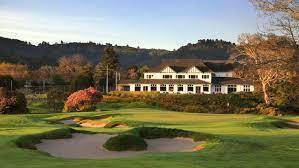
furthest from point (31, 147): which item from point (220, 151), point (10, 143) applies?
point (220, 151)

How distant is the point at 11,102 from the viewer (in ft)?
202

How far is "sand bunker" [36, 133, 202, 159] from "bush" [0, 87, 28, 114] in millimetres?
32653

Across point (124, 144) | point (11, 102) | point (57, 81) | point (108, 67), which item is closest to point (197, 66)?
point (108, 67)

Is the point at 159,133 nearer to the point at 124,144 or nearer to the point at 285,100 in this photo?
the point at 124,144

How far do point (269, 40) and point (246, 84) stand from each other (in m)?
93.7

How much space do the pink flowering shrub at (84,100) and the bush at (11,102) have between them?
8.29 meters

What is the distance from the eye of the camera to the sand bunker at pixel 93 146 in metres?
24.4

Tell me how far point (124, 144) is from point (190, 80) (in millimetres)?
96862

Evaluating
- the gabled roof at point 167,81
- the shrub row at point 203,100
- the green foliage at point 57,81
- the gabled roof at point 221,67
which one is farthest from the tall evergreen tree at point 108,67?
the shrub row at point 203,100

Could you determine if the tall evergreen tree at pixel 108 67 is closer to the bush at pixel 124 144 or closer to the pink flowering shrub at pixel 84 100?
the pink flowering shrub at pixel 84 100

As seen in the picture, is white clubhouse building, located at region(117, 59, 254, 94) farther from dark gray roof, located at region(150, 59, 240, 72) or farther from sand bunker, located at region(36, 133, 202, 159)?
sand bunker, located at region(36, 133, 202, 159)

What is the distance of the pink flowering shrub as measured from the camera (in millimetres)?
69750

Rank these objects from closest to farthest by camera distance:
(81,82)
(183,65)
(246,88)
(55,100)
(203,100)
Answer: (55,100), (203,100), (81,82), (246,88), (183,65)

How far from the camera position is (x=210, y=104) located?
91.1 metres
